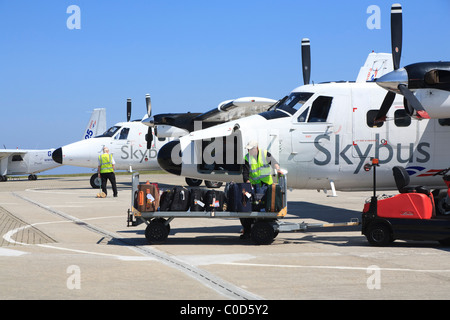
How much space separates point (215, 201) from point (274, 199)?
1.07 meters

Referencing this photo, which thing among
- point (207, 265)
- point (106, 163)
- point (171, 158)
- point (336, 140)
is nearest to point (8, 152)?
point (106, 163)

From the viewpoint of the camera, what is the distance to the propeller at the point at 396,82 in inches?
448

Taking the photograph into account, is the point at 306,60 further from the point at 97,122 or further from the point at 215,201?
the point at 97,122

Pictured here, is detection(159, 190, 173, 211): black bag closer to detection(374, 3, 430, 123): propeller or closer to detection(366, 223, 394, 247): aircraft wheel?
detection(366, 223, 394, 247): aircraft wheel

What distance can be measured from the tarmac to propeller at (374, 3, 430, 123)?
102 inches

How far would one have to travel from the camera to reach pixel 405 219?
422 inches

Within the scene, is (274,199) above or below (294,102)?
below

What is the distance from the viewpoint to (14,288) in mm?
7039

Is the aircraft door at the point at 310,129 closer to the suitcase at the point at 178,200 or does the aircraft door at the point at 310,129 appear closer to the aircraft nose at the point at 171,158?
the aircraft nose at the point at 171,158

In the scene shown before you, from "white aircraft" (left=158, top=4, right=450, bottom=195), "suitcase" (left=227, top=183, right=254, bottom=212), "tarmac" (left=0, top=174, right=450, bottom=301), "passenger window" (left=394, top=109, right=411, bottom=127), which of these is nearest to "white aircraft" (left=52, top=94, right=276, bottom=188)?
"tarmac" (left=0, top=174, right=450, bottom=301)

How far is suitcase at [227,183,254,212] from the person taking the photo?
1097 cm

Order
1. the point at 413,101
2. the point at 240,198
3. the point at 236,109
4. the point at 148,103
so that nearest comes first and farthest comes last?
the point at 240,198 → the point at 413,101 → the point at 236,109 → the point at 148,103
